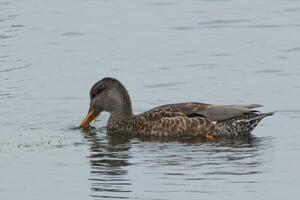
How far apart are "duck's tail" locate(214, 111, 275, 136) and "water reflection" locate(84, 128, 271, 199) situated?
19cm

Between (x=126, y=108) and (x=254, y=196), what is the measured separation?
5063mm

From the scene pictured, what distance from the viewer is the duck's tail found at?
1700cm

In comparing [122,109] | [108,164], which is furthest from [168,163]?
[122,109]

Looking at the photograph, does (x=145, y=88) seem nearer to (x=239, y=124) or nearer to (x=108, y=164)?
(x=239, y=124)

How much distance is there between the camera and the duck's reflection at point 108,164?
13703 mm

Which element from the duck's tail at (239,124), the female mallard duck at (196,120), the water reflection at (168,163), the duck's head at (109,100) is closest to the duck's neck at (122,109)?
the duck's head at (109,100)

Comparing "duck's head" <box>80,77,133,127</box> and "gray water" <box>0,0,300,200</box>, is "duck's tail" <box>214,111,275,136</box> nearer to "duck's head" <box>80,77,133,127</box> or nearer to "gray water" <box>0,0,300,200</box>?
"gray water" <box>0,0,300,200</box>

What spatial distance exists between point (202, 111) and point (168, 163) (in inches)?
89.0

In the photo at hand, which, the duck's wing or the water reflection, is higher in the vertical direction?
the duck's wing

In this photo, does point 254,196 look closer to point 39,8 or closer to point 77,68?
point 77,68

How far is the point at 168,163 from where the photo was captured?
49.5ft

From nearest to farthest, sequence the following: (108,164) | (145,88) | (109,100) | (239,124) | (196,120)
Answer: (108,164), (239,124), (196,120), (109,100), (145,88)

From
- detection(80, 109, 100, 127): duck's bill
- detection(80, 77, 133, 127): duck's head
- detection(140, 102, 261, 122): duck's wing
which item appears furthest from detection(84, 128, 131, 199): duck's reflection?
detection(140, 102, 261, 122): duck's wing

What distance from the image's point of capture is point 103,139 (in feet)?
56.7
